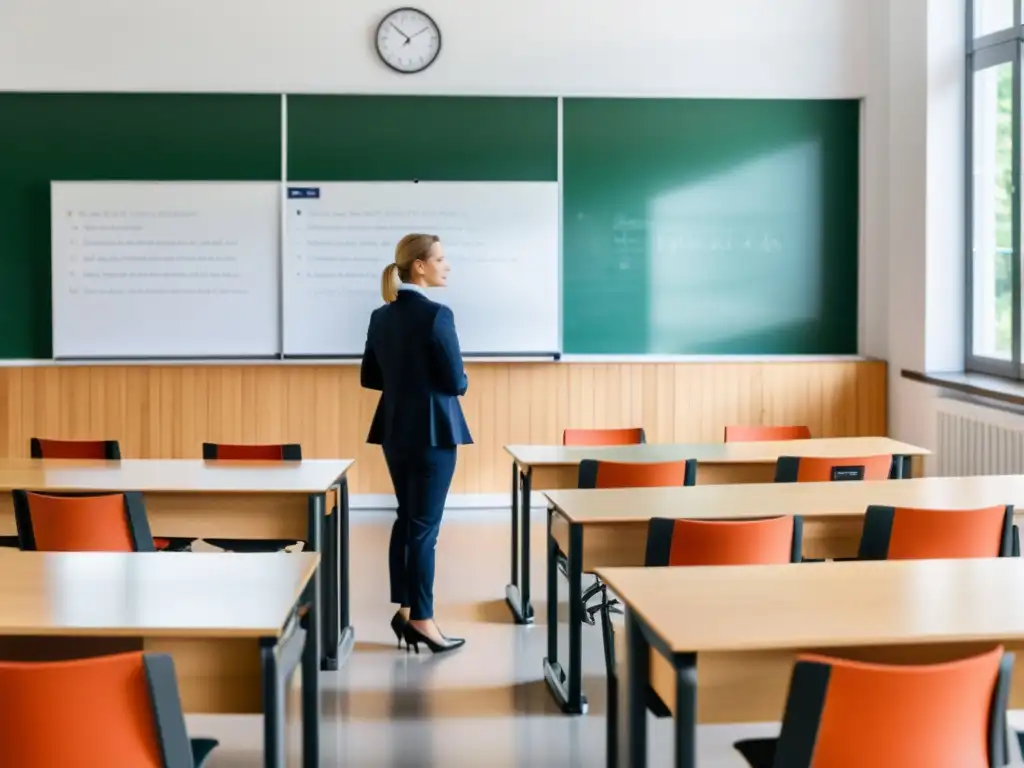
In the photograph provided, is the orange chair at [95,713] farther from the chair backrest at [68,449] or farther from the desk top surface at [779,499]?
the chair backrest at [68,449]

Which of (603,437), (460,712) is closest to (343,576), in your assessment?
(460,712)

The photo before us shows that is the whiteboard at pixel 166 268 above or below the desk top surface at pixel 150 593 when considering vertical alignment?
above

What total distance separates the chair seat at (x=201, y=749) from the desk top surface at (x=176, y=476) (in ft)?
5.18

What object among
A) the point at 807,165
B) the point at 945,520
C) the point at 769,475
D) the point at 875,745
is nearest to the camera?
the point at 875,745

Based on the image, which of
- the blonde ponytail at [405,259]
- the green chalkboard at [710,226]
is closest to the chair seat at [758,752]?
the blonde ponytail at [405,259]

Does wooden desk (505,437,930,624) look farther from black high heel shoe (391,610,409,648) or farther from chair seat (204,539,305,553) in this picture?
chair seat (204,539,305,553)

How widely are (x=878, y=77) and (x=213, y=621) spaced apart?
6.54 m

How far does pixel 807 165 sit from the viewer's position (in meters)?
7.77

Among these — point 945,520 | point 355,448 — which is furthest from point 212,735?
point 355,448

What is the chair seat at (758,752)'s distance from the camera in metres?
2.34

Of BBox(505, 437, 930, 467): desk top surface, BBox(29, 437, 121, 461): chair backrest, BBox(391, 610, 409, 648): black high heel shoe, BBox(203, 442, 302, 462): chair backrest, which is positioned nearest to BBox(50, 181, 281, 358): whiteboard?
BBox(29, 437, 121, 461): chair backrest

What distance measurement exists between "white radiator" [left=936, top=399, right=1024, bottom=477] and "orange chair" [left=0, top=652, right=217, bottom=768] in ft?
16.2

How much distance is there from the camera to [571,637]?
374 centimetres

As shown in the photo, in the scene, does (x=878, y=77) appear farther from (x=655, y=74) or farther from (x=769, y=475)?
(x=769, y=475)
